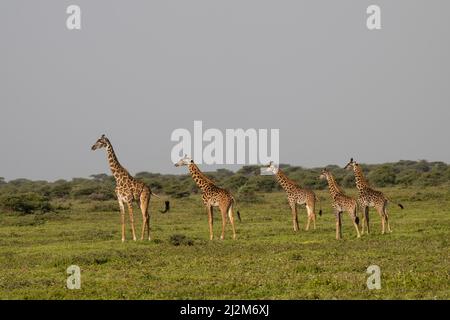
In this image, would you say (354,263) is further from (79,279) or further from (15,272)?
(15,272)

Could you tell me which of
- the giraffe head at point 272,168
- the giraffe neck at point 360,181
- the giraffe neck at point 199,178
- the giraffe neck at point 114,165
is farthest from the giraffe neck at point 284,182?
the giraffe neck at point 114,165

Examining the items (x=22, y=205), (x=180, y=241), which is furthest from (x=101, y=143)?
(x=22, y=205)

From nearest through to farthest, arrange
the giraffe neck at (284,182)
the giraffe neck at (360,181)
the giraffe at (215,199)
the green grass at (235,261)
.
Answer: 1. the green grass at (235,261)
2. the giraffe at (215,199)
3. the giraffe neck at (360,181)
4. the giraffe neck at (284,182)

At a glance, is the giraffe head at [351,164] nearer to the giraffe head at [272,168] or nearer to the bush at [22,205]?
the giraffe head at [272,168]

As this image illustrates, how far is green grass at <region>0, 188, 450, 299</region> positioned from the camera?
13.1 meters

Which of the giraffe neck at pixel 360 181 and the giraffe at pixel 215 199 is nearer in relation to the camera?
the giraffe at pixel 215 199

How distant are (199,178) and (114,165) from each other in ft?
8.81

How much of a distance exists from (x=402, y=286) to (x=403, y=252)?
4601mm

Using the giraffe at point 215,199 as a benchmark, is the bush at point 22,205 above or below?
below

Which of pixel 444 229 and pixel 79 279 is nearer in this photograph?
pixel 79 279

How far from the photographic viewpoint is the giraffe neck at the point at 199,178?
23.3 metres

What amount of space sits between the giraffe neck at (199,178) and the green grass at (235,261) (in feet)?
5.13
